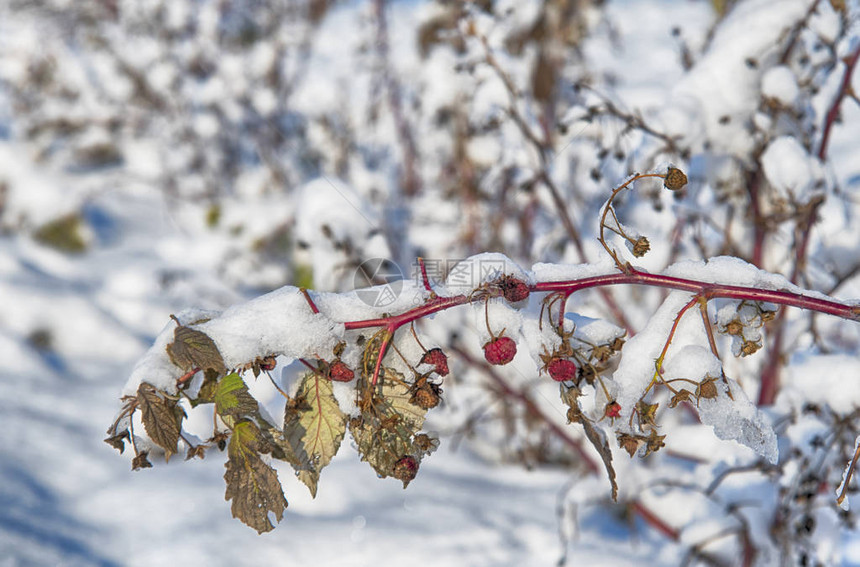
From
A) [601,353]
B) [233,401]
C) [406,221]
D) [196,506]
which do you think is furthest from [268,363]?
[406,221]

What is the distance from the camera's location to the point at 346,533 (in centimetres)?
166

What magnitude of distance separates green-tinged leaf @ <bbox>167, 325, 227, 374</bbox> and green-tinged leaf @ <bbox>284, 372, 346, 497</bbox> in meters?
0.10

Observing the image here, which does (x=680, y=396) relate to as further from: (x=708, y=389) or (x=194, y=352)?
(x=194, y=352)

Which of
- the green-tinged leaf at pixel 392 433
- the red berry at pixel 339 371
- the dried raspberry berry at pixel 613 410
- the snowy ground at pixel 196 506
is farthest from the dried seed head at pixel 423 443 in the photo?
the snowy ground at pixel 196 506

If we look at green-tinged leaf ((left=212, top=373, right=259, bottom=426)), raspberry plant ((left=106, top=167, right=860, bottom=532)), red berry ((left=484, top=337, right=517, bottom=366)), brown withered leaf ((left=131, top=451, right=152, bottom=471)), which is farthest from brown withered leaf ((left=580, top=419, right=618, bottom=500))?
brown withered leaf ((left=131, top=451, right=152, bottom=471))

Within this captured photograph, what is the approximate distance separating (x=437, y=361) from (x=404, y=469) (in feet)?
0.45

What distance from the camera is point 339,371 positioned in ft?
2.34

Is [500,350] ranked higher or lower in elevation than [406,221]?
lower

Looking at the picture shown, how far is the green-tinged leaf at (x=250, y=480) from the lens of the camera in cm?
68

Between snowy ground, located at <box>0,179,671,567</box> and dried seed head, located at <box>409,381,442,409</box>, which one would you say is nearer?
dried seed head, located at <box>409,381,442,409</box>

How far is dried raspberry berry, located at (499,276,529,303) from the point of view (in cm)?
68

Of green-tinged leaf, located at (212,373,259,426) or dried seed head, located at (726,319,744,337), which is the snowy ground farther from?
dried seed head, located at (726,319,744,337)

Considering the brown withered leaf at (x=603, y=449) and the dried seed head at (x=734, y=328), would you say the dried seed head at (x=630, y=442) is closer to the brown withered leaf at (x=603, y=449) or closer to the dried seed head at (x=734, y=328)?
the brown withered leaf at (x=603, y=449)

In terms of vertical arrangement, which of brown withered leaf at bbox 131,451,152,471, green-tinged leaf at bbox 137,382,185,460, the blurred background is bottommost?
brown withered leaf at bbox 131,451,152,471
